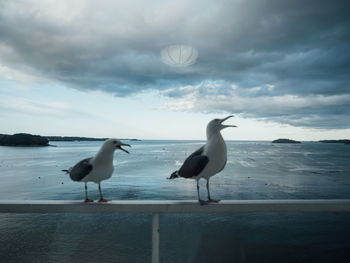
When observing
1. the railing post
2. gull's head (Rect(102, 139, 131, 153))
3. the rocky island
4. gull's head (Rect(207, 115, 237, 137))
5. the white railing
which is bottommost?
the railing post

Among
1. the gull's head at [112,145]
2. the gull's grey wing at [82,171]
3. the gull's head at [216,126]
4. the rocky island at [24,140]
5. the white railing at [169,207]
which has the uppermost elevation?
the rocky island at [24,140]

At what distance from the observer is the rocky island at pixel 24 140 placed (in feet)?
378

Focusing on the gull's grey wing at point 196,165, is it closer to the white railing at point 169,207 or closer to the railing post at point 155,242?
the white railing at point 169,207

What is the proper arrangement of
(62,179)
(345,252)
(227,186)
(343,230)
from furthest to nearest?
1. (62,179)
2. (227,186)
3. (343,230)
4. (345,252)

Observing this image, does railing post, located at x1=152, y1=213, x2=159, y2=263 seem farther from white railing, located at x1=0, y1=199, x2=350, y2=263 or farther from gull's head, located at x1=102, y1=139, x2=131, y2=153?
gull's head, located at x1=102, y1=139, x2=131, y2=153

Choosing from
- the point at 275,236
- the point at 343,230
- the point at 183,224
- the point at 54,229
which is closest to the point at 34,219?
the point at 54,229

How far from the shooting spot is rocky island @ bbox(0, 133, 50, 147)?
115181 millimetres

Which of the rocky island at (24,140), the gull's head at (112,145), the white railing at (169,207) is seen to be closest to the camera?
the white railing at (169,207)

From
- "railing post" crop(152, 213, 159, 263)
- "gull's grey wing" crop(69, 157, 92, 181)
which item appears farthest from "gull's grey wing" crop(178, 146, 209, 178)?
"gull's grey wing" crop(69, 157, 92, 181)

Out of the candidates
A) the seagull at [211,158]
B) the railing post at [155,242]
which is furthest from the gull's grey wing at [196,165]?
the railing post at [155,242]

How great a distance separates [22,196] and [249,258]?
26257 millimetres

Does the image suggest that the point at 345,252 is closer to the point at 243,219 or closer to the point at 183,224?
the point at 243,219

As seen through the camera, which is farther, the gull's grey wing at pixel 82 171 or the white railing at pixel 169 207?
the gull's grey wing at pixel 82 171

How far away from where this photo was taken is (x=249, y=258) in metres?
15.7
